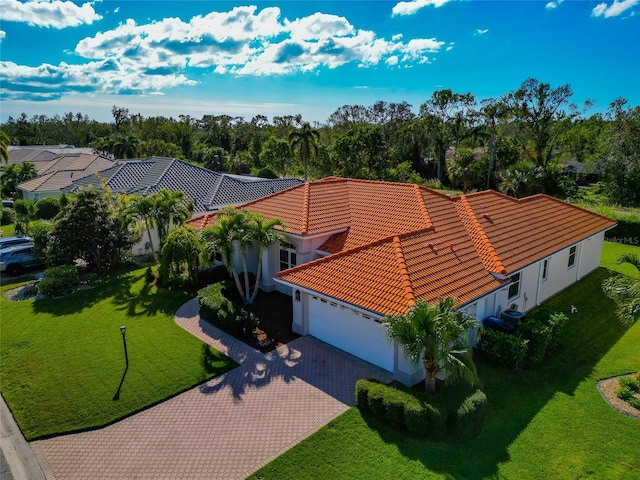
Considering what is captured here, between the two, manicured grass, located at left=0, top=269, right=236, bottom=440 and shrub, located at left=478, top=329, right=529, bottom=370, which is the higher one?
shrub, located at left=478, top=329, right=529, bottom=370

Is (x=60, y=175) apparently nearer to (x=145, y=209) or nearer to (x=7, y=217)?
(x=7, y=217)

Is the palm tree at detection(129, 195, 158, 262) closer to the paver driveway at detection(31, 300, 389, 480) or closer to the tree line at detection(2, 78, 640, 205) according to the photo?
the paver driveway at detection(31, 300, 389, 480)

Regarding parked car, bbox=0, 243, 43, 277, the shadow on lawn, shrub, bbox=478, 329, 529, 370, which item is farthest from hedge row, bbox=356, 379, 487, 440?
parked car, bbox=0, 243, 43, 277

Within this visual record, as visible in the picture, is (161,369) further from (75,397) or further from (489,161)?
(489,161)

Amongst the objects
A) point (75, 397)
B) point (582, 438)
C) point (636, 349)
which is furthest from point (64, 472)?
point (636, 349)

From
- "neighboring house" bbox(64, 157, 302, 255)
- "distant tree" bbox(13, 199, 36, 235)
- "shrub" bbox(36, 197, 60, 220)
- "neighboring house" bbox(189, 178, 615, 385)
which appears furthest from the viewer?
"shrub" bbox(36, 197, 60, 220)
